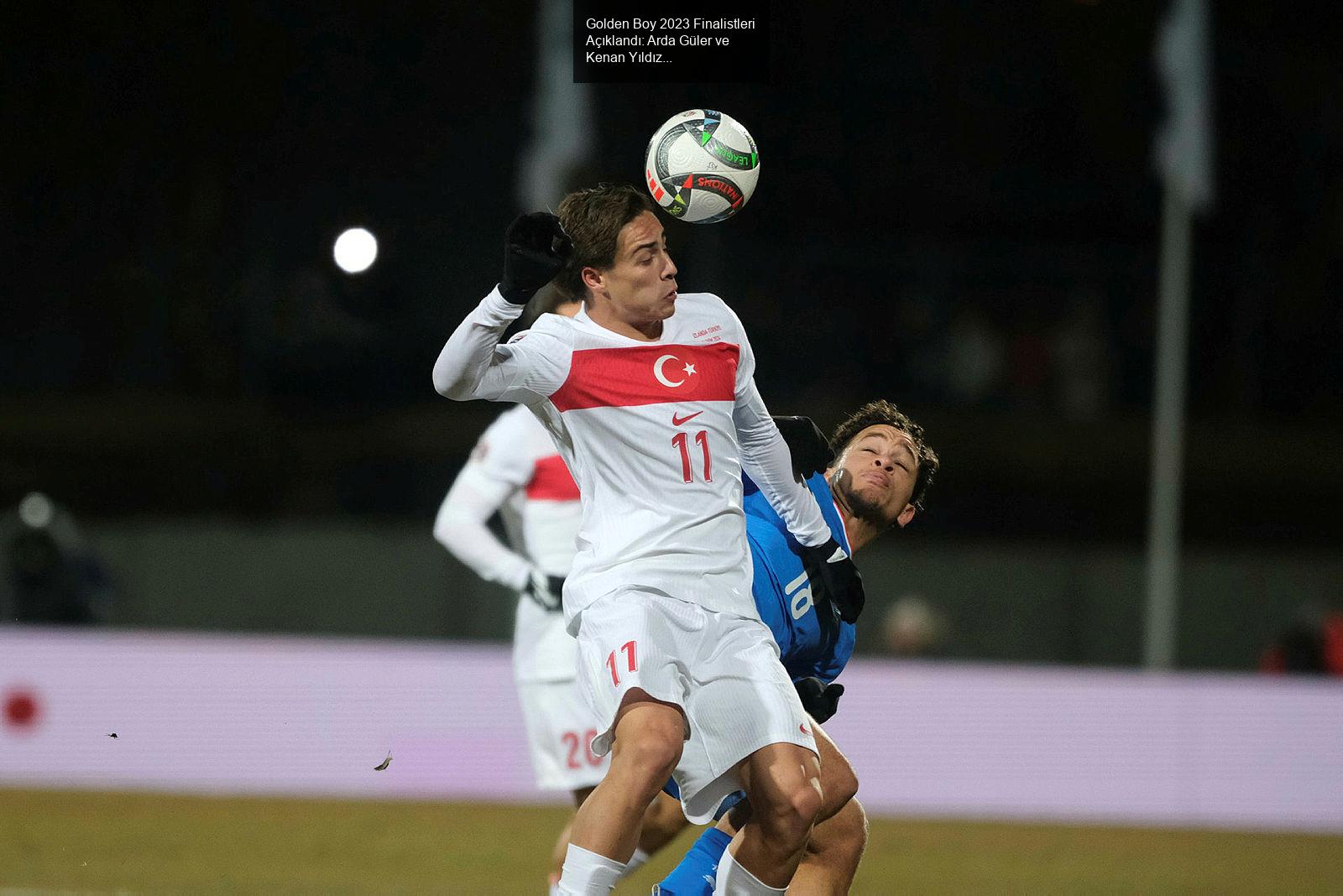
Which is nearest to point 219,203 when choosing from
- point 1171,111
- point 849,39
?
point 849,39

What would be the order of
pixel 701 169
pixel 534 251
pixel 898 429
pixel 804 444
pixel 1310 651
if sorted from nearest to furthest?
pixel 534 251 → pixel 701 169 → pixel 804 444 → pixel 898 429 → pixel 1310 651

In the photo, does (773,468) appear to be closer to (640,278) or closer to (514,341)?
(640,278)

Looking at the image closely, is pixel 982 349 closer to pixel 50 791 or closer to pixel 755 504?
pixel 50 791

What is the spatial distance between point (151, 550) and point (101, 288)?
8.29 ft

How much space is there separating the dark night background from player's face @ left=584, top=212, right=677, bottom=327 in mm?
8854

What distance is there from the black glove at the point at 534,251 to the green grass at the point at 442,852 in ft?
11.9

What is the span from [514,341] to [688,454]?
499 mm

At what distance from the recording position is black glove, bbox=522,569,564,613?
5.49 metres

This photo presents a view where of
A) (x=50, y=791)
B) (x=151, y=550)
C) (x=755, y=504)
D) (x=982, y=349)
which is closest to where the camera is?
(x=755, y=504)

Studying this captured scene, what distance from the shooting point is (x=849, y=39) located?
13742mm

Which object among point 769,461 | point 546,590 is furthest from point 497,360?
point 546,590

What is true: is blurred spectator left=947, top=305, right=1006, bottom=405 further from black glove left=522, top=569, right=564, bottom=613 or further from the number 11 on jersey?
the number 11 on jersey

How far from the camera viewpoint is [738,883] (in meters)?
3.92

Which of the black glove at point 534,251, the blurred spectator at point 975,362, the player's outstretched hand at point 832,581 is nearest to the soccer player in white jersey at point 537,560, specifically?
the player's outstretched hand at point 832,581
